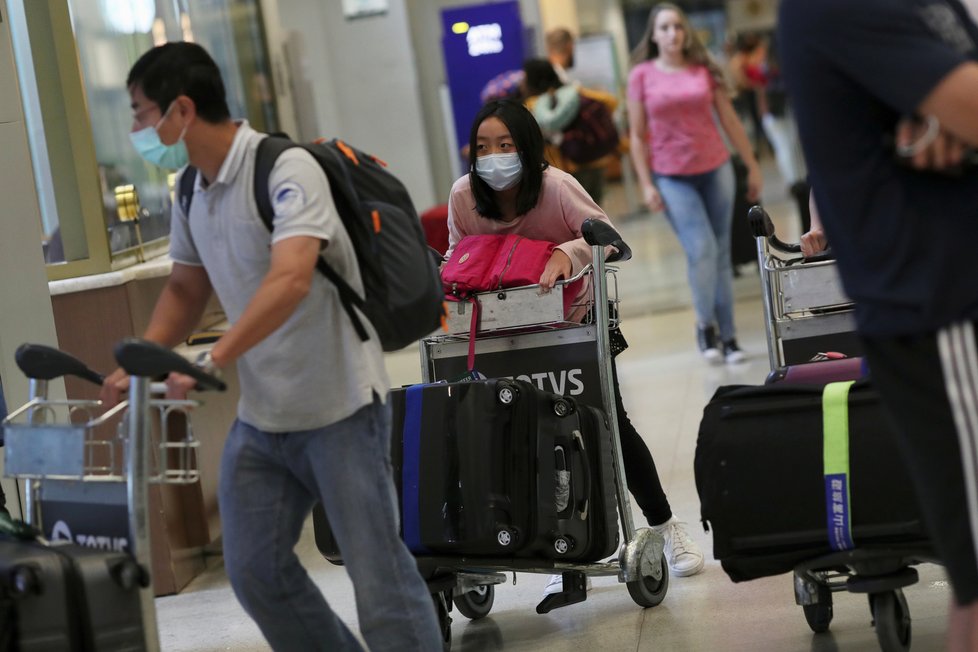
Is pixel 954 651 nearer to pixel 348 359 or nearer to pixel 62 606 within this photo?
pixel 348 359

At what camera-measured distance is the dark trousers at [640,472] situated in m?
4.23

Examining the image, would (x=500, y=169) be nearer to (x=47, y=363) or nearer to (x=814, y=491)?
(x=814, y=491)

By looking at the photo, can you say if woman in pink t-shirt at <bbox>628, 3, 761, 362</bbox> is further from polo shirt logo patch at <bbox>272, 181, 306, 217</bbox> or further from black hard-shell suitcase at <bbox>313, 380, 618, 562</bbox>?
polo shirt logo patch at <bbox>272, 181, 306, 217</bbox>

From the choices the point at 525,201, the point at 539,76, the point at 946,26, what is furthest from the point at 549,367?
the point at 539,76

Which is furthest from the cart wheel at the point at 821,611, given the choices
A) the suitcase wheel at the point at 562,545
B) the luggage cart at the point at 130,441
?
the luggage cart at the point at 130,441

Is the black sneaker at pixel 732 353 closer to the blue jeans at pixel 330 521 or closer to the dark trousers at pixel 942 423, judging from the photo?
the blue jeans at pixel 330 521

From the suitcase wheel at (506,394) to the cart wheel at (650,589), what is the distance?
0.75 m

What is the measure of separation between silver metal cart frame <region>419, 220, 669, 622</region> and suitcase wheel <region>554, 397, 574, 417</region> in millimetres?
238

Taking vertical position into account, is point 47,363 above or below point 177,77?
below

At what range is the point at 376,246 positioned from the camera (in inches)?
113

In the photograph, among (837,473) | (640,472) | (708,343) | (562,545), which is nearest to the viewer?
(837,473)

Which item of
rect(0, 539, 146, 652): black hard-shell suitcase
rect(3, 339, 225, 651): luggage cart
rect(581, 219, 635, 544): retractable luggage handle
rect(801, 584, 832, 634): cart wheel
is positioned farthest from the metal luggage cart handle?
rect(0, 539, 146, 652): black hard-shell suitcase

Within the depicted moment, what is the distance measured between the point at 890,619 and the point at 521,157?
5.54 ft

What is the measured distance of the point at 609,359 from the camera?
13.3 ft
